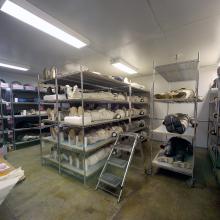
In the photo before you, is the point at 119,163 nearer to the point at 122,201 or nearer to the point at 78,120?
Answer: the point at 122,201

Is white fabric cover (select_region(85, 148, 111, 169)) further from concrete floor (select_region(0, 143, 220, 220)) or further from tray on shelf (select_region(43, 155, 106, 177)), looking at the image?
concrete floor (select_region(0, 143, 220, 220))

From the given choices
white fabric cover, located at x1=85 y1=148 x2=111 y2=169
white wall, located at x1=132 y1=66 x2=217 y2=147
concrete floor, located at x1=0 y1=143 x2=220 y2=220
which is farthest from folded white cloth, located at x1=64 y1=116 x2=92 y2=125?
white wall, located at x1=132 y1=66 x2=217 y2=147

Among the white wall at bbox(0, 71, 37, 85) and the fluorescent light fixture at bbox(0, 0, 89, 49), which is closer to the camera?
the fluorescent light fixture at bbox(0, 0, 89, 49)

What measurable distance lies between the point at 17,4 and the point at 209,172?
13.5 ft

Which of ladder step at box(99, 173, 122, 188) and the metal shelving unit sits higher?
the metal shelving unit

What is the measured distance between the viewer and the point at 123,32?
7.07ft

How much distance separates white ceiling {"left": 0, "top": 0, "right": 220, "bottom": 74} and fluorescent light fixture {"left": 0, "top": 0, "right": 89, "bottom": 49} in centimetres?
8

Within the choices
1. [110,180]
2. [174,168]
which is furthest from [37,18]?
[174,168]

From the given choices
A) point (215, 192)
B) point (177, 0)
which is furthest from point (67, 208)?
point (177, 0)

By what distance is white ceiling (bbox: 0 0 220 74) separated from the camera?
1582mm

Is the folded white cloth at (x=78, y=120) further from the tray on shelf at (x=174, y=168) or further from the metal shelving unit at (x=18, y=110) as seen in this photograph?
the metal shelving unit at (x=18, y=110)

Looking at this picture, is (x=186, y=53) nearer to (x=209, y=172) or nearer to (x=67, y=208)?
(x=209, y=172)

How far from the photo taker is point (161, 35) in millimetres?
2264

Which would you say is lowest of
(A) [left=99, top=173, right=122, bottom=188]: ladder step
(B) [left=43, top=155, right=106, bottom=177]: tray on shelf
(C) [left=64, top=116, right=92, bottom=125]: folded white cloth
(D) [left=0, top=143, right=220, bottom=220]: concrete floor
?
(D) [left=0, top=143, right=220, bottom=220]: concrete floor
